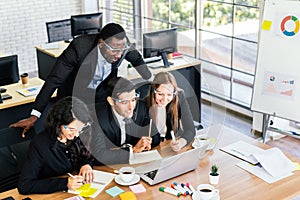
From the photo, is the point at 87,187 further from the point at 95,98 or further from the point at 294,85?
the point at 294,85

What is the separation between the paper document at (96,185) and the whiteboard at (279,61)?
1.83m

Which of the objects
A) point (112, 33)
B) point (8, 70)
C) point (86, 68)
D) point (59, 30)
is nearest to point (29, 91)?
point (8, 70)

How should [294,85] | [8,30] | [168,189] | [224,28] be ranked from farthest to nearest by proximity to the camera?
1. [8,30]
2. [224,28]
3. [294,85]
4. [168,189]

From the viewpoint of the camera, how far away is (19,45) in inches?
277

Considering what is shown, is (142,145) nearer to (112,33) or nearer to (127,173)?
(127,173)

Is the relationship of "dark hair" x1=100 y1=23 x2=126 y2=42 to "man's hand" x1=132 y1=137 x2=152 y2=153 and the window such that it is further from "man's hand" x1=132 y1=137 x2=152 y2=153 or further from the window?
the window

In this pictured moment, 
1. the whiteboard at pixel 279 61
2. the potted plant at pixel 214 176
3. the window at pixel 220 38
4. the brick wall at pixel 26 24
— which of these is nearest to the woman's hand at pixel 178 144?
the potted plant at pixel 214 176

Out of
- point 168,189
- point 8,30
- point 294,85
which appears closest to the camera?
point 168,189

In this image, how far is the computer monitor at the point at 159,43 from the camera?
482 centimetres

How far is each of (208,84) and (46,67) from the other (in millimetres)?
2094

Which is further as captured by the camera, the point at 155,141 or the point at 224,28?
the point at 224,28

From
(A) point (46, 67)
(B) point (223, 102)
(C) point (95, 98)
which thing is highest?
(C) point (95, 98)

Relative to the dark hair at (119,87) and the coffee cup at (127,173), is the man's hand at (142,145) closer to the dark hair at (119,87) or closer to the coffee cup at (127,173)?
the coffee cup at (127,173)

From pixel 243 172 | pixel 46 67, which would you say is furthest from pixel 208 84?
pixel 243 172
